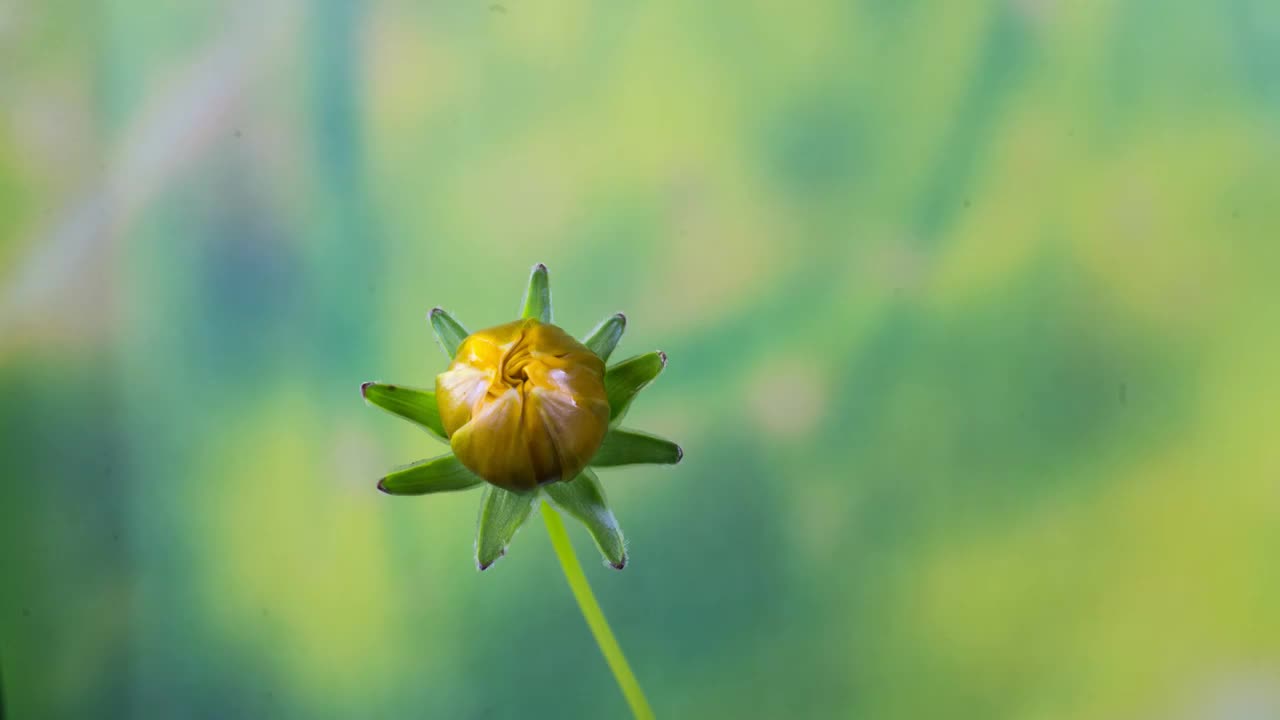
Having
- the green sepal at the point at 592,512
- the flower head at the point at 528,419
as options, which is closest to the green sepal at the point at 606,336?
the flower head at the point at 528,419

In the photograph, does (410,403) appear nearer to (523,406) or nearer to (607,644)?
(523,406)

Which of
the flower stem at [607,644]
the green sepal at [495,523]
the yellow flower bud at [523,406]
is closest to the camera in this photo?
the yellow flower bud at [523,406]

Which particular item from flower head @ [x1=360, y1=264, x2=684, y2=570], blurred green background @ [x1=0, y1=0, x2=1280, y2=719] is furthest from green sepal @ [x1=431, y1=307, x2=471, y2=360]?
blurred green background @ [x1=0, y1=0, x2=1280, y2=719]

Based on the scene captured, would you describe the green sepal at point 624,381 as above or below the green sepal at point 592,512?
above

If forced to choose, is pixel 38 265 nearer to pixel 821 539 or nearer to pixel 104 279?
pixel 104 279

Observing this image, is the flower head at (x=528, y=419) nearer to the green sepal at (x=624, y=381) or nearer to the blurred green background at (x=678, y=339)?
the green sepal at (x=624, y=381)

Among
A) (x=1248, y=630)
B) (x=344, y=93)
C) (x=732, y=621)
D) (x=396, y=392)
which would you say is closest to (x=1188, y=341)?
(x=1248, y=630)
